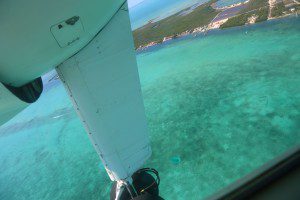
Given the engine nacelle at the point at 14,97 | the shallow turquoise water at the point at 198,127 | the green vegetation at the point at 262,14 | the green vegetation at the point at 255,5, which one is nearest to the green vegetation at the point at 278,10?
the green vegetation at the point at 262,14

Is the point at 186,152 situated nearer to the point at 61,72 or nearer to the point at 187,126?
the point at 187,126

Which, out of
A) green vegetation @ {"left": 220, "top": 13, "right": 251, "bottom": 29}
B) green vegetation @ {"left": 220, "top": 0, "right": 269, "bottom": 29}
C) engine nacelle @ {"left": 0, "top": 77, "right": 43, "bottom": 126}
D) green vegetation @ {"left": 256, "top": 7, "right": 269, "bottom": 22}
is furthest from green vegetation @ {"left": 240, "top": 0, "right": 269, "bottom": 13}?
engine nacelle @ {"left": 0, "top": 77, "right": 43, "bottom": 126}

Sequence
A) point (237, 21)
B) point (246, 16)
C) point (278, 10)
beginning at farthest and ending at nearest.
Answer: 1. point (246, 16)
2. point (237, 21)
3. point (278, 10)

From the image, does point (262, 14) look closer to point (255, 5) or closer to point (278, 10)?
point (278, 10)

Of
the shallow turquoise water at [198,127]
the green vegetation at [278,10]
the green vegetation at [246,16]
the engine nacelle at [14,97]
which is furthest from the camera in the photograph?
the green vegetation at [246,16]

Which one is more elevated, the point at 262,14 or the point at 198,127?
the point at 262,14

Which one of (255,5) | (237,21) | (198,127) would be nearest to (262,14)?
(237,21)

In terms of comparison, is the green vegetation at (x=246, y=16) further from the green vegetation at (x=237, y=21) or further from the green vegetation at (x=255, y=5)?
the green vegetation at (x=255, y=5)

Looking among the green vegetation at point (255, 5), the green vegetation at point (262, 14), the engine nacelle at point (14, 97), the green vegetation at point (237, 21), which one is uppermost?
the engine nacelle at point (14, 97)

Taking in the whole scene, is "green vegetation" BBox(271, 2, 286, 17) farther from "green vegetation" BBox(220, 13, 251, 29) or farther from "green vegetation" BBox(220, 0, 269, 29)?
"green vegetation" BBox(220, 13, 251, 29)
